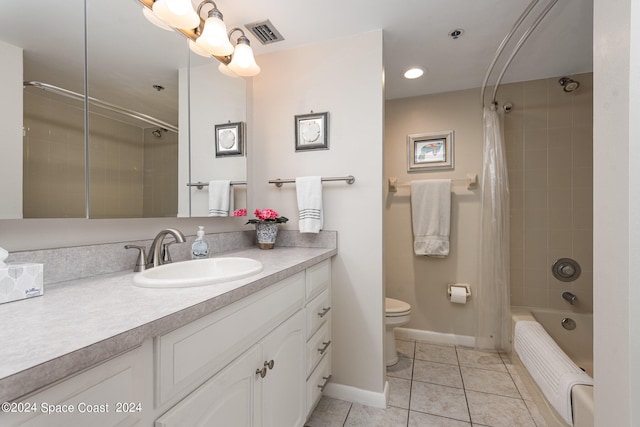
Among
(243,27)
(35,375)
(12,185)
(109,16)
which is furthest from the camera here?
(243,27)

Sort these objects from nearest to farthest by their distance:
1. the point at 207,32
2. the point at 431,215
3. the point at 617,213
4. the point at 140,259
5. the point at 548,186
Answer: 1. the point at 617,213
2. the point at 140,259
3. the point at 207,32
4. the point at 548,186
5. the point at 431,215

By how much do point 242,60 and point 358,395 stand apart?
81.2 inches

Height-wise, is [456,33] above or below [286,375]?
above

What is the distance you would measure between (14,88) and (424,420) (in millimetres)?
2212

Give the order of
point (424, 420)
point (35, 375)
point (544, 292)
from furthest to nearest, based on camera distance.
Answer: point (544, 292)
point (424, 420)
point (35, 375)

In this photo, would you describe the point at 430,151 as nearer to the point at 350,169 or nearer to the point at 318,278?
the point at 350,169

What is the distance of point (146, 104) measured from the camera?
1273 millimetres

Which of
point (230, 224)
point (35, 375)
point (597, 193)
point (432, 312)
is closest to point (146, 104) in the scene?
point (230, 224)

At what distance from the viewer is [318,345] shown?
1.50m

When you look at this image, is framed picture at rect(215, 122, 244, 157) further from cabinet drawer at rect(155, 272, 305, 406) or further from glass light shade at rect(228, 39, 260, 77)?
cabinet drawer at rect(155, 272, 305, 406)

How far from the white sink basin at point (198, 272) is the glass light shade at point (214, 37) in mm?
1080

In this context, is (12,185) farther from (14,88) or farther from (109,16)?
(109,16)

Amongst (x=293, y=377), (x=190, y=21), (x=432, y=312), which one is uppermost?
(x=190, y=21)

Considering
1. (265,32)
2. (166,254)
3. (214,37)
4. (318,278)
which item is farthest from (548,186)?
(166,254)
